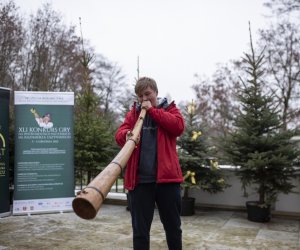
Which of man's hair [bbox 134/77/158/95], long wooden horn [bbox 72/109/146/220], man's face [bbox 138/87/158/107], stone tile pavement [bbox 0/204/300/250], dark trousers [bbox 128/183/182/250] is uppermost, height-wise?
man's hair [bbox 134/77/158/95]

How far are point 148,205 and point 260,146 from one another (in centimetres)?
375

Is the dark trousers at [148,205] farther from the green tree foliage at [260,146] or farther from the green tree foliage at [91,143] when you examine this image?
the green tree foliage at [91,143]

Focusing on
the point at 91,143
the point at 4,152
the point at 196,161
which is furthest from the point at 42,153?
the point at 196,161

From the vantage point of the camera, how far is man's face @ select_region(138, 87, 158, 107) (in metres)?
2.79

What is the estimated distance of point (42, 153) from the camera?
19.7 ft

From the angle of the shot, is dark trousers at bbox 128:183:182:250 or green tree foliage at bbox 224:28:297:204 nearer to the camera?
dark trousers at bbox 128:183:182:250

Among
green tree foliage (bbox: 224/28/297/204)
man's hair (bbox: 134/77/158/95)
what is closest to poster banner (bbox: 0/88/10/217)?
man's hair (bbox: 134/77/158/95)

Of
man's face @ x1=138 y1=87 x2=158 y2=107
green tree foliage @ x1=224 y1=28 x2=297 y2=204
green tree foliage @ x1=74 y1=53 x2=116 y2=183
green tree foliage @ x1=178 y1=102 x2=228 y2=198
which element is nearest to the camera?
man's face @ x1=138 y1=87 x2=158 y2=107

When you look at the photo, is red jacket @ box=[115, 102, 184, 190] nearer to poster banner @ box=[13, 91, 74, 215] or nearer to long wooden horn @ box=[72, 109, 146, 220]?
long wooden horn @ box=[72, 109, 146, 220]

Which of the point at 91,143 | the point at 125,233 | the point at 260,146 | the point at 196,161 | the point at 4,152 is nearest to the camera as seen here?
the point at 125,233

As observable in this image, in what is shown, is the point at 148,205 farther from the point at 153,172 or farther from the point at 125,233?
the point at 125,233

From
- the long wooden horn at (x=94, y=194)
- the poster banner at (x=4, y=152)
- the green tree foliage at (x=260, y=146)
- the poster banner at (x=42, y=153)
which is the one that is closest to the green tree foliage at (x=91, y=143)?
the poster banner at (x=42, y=153)

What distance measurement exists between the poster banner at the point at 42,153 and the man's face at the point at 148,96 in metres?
3.68

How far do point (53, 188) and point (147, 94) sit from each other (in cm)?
386
